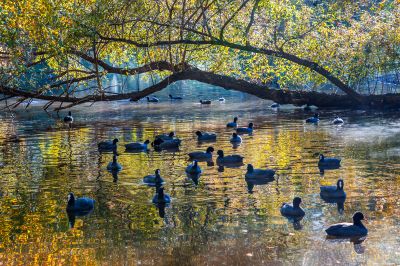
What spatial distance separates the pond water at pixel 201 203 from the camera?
16.7 m

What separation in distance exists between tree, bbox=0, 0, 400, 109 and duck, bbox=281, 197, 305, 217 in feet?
46.1

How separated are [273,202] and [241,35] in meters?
21.2

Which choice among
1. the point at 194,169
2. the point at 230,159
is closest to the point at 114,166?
the point at 194,169

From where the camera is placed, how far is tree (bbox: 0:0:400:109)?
31469 millimetres

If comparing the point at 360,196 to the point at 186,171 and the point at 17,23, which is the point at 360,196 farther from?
the point at 17,23

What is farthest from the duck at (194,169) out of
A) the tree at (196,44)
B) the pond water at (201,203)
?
the tree at (196,44)

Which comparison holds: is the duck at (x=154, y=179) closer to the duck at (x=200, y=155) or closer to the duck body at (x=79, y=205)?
the duck body at (x=79, y=205)

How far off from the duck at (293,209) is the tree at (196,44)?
14066mm

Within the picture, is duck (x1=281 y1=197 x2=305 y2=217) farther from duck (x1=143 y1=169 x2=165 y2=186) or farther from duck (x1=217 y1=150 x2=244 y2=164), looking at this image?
duck (x1=217 y1=150 x2=244 y2=164)

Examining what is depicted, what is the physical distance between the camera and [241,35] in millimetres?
41156

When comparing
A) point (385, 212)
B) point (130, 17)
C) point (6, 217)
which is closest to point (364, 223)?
point (385, 212)

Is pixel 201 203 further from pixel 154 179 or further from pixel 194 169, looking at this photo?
pixel 194 169

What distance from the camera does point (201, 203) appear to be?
70.4 feet

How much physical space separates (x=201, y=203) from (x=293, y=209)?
3.20m
